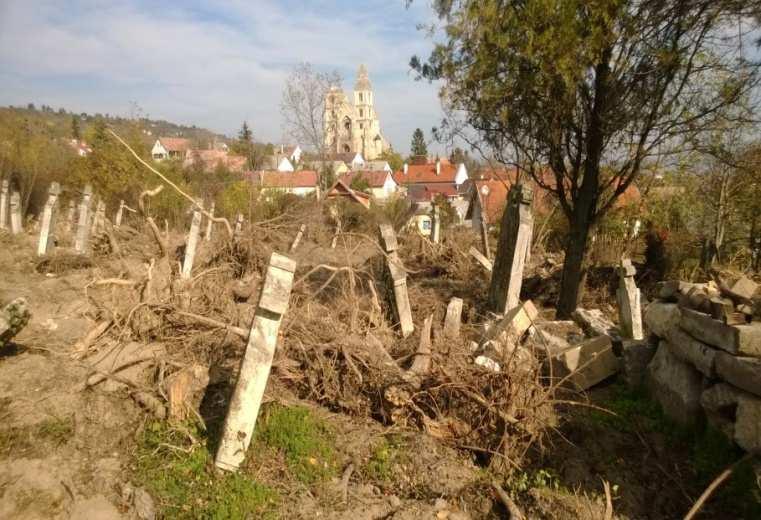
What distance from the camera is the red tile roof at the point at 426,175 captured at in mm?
63975

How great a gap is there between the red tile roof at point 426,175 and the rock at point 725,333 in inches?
2325

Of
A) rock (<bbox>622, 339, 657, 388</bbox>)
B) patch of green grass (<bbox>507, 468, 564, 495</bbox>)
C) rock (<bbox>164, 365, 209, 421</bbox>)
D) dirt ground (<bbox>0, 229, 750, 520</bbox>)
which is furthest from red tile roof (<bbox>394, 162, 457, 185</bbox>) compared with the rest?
patch of green grass (<bbox>507, 468, 564, 495</bbox>)

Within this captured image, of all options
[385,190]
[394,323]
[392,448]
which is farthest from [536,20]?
[385,190]

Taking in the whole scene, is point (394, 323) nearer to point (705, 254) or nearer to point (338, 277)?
point (338, 277)

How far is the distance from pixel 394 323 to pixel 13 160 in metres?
26.0

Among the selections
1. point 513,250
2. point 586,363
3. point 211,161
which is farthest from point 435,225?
point 211,161

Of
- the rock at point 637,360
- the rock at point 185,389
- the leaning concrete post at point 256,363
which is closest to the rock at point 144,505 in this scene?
the leaning concrete post at point 256,363

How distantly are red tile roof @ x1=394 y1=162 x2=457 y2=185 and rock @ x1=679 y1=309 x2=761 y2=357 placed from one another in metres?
59.1

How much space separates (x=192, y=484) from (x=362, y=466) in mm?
1316

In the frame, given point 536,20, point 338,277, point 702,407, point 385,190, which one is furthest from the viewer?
point 385,190

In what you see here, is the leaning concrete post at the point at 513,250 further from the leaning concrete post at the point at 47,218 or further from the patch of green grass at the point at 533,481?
the leaning concrete post at the point at 47,218

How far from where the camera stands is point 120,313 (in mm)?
5590

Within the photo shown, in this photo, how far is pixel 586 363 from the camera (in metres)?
4.73

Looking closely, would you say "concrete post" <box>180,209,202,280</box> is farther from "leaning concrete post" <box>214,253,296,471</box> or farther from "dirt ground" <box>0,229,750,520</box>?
"leaning concrete post" <box>214,253,296,471</box>
